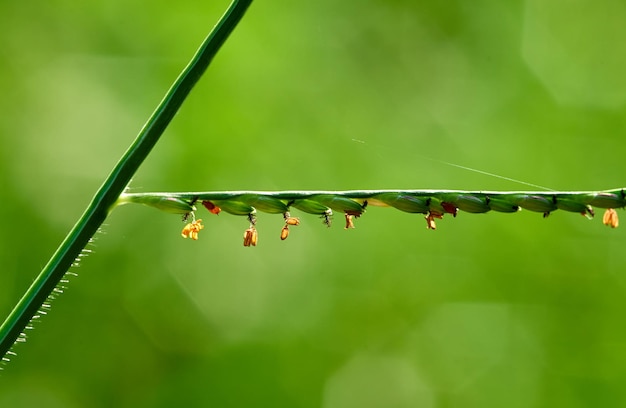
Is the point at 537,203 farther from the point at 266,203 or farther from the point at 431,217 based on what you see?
the point at 266,203

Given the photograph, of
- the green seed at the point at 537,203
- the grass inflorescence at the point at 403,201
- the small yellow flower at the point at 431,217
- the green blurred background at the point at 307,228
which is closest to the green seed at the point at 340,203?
→ the grass inflorescence at the point at 403,201

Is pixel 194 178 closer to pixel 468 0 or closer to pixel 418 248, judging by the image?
pixel 418 248

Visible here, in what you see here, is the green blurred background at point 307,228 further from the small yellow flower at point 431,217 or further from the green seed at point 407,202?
the green seed at point 407,202

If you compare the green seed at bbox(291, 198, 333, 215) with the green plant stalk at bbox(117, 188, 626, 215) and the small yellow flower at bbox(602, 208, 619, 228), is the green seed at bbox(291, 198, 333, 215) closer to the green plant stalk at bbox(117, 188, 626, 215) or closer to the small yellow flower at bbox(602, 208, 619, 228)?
the green plant stalk at bbox(117, 188, 626, 215)

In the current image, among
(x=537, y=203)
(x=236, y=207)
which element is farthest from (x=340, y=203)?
(x=537, y=203)

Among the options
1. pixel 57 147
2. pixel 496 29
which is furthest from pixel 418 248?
pixel 57 147

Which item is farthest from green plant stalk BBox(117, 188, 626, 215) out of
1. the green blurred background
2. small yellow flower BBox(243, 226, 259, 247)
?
the green blurred background

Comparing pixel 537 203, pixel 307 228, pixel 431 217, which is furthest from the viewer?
pixel 307 228
